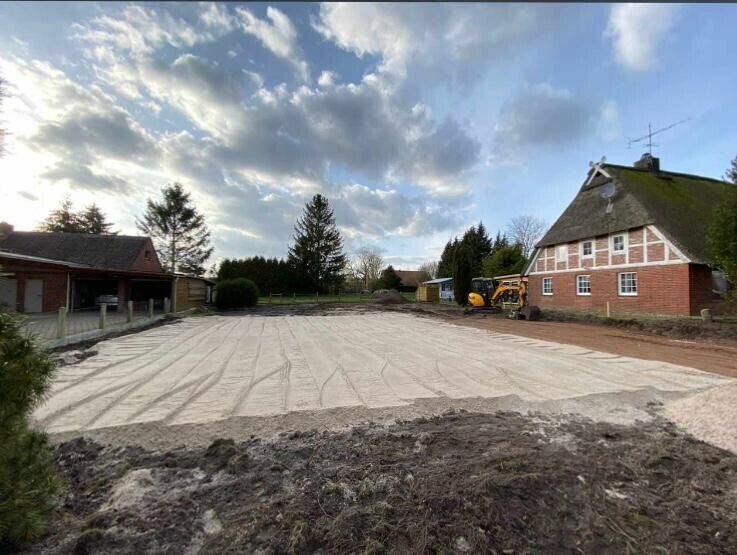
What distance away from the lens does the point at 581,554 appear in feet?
7.27

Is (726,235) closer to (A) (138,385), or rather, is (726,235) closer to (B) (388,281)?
(A) (138,385)

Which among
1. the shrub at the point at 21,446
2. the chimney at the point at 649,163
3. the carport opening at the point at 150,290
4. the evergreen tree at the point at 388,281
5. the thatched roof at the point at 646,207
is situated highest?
the chimney at the point at 649,163

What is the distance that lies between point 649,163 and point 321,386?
25.6m

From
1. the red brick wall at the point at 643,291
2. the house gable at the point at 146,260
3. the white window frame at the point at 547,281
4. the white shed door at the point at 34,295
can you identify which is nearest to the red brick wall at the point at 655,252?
the red brick wall at the point at 643,291

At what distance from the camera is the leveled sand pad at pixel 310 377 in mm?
4785

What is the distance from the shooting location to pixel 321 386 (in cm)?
583

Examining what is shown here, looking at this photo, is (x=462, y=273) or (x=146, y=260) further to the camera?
(x=462, y=273)

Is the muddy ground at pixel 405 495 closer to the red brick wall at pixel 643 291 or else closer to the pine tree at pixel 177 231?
the red brick wall at pixel 643 291

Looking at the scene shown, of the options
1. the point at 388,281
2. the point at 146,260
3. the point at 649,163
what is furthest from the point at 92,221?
the point at 649,163

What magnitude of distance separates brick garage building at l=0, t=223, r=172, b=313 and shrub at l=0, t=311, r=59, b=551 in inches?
648

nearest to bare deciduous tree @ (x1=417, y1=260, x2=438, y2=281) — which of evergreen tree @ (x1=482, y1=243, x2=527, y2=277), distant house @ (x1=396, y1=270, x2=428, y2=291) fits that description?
distant house @ (x1=396, y1=270, x2=428, y2=291)

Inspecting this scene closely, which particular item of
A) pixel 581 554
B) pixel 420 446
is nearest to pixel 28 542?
pixel 420 446

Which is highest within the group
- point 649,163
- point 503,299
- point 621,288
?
point 649,163

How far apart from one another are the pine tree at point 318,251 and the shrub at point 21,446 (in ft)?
142
